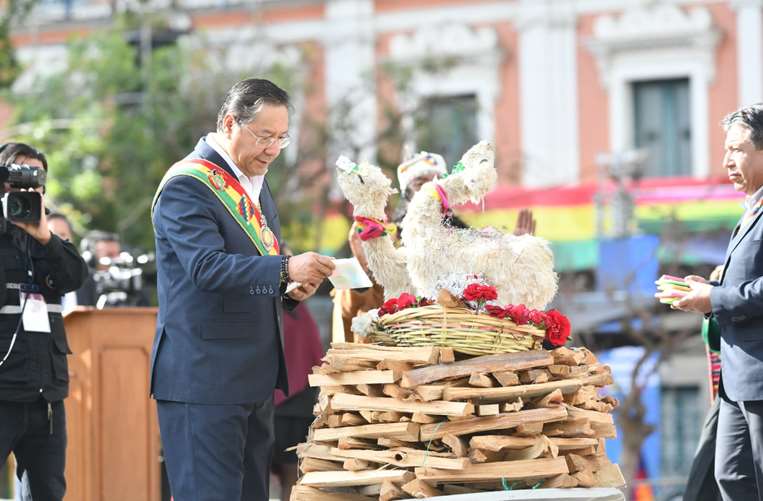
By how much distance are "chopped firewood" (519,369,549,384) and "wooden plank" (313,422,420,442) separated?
17.0 inches

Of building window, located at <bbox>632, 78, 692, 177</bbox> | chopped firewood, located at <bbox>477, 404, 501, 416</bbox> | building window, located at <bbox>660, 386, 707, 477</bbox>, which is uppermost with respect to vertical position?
building window, located at <bbox>632, 78, 692, 177</bbox>

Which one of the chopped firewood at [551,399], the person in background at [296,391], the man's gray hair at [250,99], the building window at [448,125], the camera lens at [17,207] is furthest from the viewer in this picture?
the building window at [448,125]

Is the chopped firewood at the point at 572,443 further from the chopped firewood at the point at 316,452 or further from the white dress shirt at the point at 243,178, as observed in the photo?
the white dress shirt at the point at 243,178

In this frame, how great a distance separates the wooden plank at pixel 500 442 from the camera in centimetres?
488

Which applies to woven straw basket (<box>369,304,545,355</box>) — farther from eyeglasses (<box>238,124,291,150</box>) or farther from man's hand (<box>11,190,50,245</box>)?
man's hand (<box>11,190,50,245</box>)

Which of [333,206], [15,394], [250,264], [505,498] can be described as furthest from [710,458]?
[333,206]

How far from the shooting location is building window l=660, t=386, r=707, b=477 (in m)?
20.0

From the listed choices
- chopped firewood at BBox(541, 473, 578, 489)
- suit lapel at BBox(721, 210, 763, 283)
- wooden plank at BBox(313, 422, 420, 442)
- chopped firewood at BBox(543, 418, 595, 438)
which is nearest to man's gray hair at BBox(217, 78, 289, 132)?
wooden plank at BBox(313, 422, 420, 442)

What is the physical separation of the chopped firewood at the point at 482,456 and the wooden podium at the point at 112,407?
2733 mm

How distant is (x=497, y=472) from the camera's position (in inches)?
192

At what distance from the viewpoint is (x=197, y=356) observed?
15.7ft

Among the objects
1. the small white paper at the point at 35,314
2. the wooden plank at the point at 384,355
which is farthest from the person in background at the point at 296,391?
the wooden plank at the point at 384,355

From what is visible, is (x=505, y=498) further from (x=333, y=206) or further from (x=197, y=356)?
(x=333, y=206)

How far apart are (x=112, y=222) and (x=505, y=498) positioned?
13064mm
